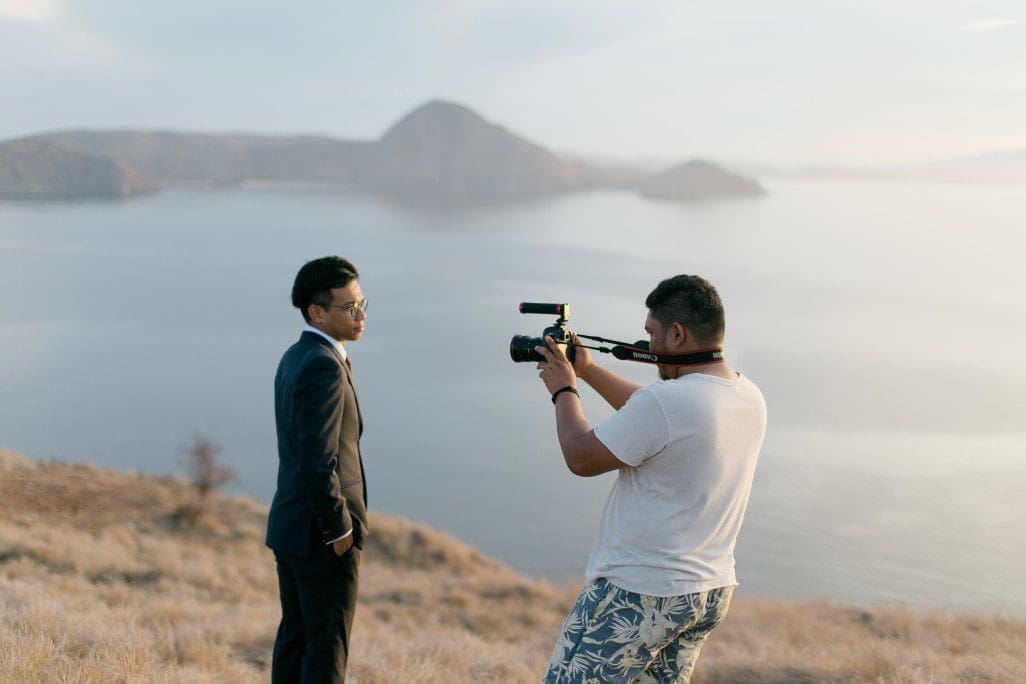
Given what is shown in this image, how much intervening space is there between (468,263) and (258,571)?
261 ft

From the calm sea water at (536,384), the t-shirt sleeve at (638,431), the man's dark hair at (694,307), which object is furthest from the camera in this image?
the calm sea water at (536,384)

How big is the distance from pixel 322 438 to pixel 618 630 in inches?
40.0

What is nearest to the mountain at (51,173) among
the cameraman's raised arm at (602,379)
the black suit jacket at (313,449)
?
the black suit jacket at (313,449)

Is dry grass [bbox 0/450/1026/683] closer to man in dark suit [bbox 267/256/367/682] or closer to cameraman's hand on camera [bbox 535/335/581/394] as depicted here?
man in dark suit [bbox 267/256/367/682]

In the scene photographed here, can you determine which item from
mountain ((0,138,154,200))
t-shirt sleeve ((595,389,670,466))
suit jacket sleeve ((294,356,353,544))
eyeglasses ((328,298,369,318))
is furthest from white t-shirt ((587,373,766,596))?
mountain ((0,138,154,200))

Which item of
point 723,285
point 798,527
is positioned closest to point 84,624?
point 798,527

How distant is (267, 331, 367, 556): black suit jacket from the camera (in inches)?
98.0

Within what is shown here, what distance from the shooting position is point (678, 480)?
1960 millimetres

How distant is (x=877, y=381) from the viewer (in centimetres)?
4781

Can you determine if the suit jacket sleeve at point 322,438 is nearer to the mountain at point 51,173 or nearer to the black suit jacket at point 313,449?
the black suit jacket at point 313,449

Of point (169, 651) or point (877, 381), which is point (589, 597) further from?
point (877, 381)

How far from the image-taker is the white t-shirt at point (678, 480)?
1.91 metres

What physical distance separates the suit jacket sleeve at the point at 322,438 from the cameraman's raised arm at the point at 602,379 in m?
0.72

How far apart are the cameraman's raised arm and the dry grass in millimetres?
1998
